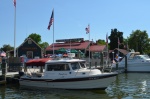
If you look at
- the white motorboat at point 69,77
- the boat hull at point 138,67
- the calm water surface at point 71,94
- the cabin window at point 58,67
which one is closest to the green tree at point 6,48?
the boat hull at point 138,67

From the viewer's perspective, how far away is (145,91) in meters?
21.8

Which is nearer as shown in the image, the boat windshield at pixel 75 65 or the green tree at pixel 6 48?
the boat windshield at pixel 75 65

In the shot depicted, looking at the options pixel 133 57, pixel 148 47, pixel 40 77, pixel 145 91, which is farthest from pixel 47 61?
pixel 148 47

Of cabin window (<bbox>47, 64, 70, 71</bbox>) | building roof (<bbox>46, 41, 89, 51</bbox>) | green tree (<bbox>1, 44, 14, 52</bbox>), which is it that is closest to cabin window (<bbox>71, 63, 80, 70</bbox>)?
cabin window (<bbox>47, 64, 70, 71</bbox>)

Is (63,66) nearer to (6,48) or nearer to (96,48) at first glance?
(96,48)

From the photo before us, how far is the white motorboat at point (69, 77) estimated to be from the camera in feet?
70.7

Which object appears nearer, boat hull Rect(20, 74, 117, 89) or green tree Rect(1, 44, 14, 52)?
boat hull Rect(20, 74, 117, 89)

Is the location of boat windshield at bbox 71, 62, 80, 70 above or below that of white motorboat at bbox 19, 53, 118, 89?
above

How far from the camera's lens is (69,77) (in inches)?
863

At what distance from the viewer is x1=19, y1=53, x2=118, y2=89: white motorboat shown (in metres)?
21.6

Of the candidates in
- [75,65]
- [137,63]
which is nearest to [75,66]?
[75,65]

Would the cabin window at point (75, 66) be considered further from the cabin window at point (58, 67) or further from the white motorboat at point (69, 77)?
the cabin window at point (58, 67)

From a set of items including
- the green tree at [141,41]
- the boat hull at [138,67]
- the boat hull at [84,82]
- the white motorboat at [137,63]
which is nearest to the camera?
the boat hull at [84,82]

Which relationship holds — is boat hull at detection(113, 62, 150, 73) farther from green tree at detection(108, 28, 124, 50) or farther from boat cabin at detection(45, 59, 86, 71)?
green tree at detection(108, 28, 124, 50)
